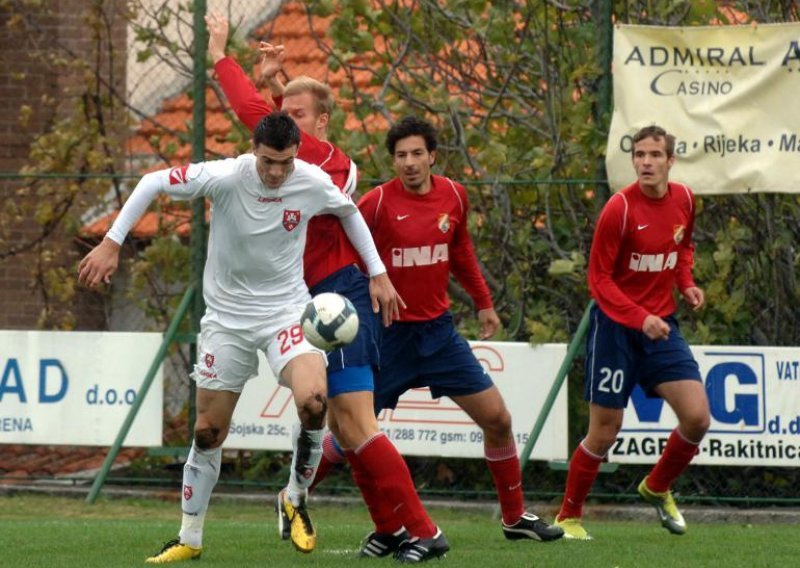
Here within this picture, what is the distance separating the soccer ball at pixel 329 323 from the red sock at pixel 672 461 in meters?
2.39

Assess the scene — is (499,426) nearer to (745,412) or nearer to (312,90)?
(312,90)

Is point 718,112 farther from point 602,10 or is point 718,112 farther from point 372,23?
point 372,23

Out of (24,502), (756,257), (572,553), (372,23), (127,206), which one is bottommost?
(24,502)

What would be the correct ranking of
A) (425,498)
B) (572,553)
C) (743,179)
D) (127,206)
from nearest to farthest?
(127,206) → (572,553) → (743,179) → (425,498)

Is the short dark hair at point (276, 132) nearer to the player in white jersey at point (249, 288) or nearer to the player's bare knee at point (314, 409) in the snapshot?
the player in white jersey at point (249, 288)

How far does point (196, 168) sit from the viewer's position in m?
7.72

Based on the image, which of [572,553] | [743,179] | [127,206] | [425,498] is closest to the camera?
[127,206]

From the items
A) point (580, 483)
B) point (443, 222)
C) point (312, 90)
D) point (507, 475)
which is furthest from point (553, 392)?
point (312, 90)

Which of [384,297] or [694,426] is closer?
[384,297]

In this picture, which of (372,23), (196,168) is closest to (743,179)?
(372,23)

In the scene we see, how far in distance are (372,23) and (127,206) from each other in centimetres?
481

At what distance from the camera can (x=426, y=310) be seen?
8.78 meters

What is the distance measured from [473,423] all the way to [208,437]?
150 inches

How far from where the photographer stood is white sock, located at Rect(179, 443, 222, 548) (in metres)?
7.90
